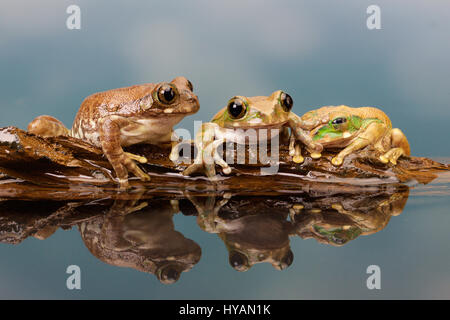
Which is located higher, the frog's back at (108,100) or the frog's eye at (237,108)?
the frog's back at (108,100)

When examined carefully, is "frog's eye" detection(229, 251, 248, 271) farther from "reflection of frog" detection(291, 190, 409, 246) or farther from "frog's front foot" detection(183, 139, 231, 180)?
"frog's front foot" detection(183, 139, 231, 180)

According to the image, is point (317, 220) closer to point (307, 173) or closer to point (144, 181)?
point (307, 173)

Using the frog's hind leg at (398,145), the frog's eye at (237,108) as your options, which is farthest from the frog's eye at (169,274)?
the frog's hind leg at (398,145)

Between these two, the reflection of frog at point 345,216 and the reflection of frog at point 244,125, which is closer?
the reflection of frog at point 345,216

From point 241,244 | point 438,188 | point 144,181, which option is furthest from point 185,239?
point 438,188

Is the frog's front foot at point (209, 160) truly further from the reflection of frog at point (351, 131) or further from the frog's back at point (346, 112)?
the frog's back at point (346, 112)

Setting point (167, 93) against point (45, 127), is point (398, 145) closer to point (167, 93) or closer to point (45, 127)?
point (167, 93)

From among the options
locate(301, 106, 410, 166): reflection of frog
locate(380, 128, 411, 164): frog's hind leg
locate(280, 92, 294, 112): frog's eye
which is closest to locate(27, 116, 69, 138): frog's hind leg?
locate(280, 92, 294, 112): frog's eye

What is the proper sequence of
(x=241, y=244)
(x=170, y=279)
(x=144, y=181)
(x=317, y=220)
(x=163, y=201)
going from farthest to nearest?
(x=144, y=181) < (x=163, y=201) < (x=317, y=220) < (x=241, y=244) < (x=170, y=279)
